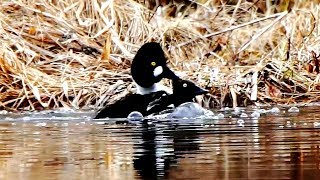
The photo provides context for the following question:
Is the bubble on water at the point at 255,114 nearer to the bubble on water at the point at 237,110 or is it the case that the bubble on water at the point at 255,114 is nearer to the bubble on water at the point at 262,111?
the bubble on water at the point at 262,111

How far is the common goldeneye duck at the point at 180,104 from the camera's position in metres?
10.6

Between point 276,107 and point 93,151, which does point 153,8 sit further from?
point 93,151

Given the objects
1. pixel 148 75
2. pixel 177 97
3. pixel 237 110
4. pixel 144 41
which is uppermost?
pixel 144 41

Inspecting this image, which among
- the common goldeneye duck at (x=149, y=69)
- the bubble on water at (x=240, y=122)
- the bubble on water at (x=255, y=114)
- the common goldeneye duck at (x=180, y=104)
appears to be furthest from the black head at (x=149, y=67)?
the bubble on water at (x=240, y=122)

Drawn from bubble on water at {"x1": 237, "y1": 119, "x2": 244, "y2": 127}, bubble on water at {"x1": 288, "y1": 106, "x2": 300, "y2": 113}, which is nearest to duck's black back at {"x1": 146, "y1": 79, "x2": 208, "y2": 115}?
bubble on water at {"x1": 288, "y1": 106, "x2": 300, "y2": 113}

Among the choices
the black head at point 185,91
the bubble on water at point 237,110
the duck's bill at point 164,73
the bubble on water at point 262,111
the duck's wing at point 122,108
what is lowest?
the bubble on water at point 237,110

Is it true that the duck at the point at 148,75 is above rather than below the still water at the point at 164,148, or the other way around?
A: above

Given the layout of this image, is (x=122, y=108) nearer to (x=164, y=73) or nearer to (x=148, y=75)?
(x=148, y=75)

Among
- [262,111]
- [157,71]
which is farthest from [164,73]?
[262,111]

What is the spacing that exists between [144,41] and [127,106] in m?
3.99

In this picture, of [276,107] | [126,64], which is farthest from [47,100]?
[276,107]

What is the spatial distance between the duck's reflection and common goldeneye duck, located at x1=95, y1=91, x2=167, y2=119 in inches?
42.8

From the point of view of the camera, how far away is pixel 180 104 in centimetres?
1091

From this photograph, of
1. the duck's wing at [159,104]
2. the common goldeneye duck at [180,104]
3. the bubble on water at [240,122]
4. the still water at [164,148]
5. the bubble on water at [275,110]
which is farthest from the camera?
the bubble on water at [275,110]
